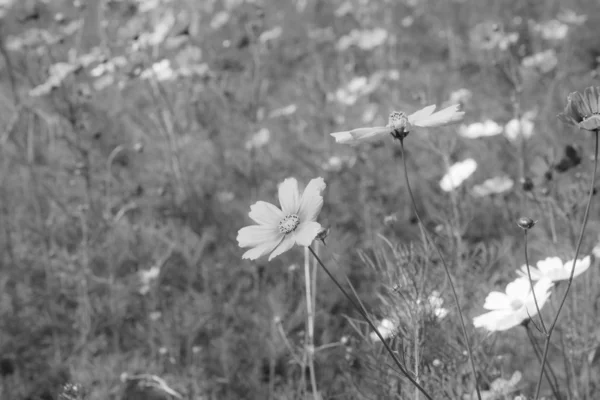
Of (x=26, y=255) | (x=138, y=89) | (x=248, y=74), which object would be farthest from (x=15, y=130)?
(x=248, y=74)

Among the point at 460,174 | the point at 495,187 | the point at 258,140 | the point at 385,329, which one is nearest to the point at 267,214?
the point at 385,329

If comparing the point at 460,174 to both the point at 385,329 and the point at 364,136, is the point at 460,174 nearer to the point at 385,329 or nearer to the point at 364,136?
the point at 385,329

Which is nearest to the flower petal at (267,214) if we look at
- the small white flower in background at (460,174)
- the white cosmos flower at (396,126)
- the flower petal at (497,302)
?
the white cosmos flower at (396,126)

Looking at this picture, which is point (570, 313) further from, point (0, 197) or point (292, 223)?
point (0, 197)

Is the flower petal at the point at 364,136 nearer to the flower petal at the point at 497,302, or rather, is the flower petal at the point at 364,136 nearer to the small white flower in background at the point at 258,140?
the flower petal at the point at 497,302

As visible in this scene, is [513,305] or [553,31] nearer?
[513,305]

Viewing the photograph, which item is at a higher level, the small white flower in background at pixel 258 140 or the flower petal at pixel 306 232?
the small white flower in background at pixel 258 140

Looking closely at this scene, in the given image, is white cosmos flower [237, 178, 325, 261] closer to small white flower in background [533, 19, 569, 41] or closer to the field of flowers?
the field of flowers

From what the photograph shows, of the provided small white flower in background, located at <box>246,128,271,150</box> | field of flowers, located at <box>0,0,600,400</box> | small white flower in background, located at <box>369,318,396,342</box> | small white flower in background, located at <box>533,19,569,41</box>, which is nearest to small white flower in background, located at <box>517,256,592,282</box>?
field of flowers, located at <box>0,0,600,400</box>

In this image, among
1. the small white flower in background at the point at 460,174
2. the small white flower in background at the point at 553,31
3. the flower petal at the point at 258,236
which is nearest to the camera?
the flower petal at the point at 258,236
